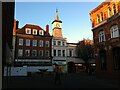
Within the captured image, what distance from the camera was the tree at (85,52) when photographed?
4850 cm

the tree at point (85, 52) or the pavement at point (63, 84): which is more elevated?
the tree at point (85, 52)

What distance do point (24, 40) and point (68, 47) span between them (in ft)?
38.0

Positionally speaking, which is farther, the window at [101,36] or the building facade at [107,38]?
the window at [101,36]

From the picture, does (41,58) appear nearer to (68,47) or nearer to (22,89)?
(68,47)

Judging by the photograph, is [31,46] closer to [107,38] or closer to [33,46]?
[33,46]

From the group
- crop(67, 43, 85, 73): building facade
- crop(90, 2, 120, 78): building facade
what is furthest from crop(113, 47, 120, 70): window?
crop(67, 43, 85, 73): building facade

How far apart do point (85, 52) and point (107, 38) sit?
22871 millimetres

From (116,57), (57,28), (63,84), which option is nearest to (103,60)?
(116,57)

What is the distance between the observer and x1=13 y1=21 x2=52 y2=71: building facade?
44562mm

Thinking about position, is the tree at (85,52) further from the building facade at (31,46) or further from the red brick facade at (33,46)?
the red brick facade at (33,46)

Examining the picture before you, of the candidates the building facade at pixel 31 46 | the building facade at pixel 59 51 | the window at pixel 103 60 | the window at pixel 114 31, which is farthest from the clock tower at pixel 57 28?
the window at pixel 114 31

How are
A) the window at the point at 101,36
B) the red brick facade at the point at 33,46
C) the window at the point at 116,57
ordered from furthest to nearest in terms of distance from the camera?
the red brick facade at the point at 33,46 < the window at the point at 101,36 < the window at the point at 116,57

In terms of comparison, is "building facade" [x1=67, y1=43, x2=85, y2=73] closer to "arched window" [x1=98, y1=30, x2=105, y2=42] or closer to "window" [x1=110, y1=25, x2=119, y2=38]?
"arched window" [x1=98, y1=30, x2=105, y2=42]

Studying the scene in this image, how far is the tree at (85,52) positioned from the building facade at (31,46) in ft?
25.3
